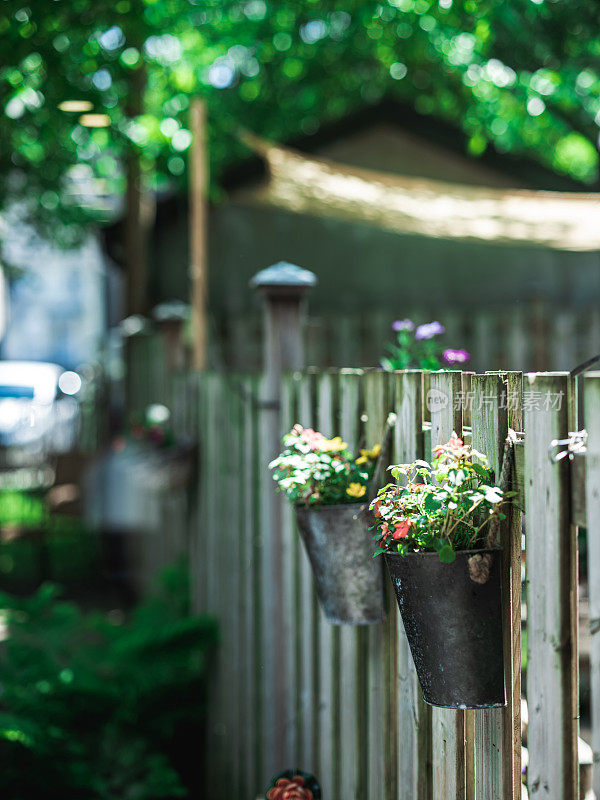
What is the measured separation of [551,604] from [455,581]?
0.16m

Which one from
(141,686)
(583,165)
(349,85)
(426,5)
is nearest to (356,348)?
(426,5)

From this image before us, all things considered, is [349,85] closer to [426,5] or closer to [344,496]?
[426,5]

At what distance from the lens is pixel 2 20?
455cm

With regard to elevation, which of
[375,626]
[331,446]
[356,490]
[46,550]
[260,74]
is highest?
[260,74]

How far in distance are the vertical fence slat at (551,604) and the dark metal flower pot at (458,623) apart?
9 centimetres

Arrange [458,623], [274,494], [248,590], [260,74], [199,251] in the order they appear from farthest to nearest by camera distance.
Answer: [260,74] → [199,251] → [248,590] → [274,494] → [458,623]

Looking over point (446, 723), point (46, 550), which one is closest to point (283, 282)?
point (446, 723)

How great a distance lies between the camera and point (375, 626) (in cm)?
225

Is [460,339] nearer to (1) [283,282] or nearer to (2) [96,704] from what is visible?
(1) [283,282]

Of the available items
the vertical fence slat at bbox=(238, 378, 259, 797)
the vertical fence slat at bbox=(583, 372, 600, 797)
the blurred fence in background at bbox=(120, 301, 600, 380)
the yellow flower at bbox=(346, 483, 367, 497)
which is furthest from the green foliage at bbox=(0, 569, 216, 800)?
the vertical fence slat at bbox=(583, 372, 600, 797)

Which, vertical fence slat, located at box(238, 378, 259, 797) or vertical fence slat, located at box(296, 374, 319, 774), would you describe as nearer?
vertical fence slat, located at box(296, 374, 319, 774)

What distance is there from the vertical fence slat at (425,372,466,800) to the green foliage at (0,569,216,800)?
2143mm

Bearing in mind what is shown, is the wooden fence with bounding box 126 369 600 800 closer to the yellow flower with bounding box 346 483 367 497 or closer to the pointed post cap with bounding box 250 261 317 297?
the yellow flower with bounding box 346 483 367 497

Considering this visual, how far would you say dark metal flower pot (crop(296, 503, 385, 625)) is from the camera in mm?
2123
